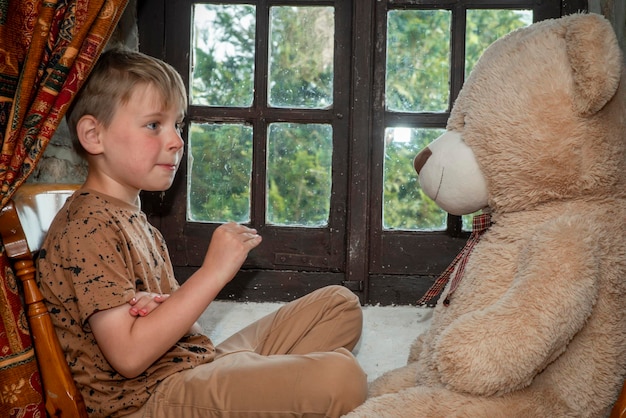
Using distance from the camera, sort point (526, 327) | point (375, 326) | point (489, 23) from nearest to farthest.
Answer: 1. point (526, 327)
2. point (375, 326)
3. point (489, 23)

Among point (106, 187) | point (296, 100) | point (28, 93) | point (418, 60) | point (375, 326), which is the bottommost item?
point (375, 326)

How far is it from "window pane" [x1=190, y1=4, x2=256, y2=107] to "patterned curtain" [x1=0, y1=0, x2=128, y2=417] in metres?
0.98

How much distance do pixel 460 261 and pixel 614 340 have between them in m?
0.31

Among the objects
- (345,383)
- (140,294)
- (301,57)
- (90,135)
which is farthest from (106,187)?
(301,57)

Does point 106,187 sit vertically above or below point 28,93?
below

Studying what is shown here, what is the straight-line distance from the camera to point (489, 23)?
6.29 feet

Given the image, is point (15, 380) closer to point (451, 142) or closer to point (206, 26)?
point (451, 142)

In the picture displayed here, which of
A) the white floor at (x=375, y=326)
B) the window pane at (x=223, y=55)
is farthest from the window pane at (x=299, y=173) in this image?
the white floor at (x=375, y=326)

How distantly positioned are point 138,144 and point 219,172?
0.89 metres

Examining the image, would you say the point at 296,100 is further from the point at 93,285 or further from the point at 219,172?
the point at 93,285

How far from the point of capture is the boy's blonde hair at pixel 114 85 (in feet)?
3.66

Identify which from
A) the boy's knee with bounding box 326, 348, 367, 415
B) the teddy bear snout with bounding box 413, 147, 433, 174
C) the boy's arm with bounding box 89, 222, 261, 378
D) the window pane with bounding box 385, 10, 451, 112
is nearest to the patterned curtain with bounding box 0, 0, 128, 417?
the boy's arm with bounding box 89, 222, 261, 378

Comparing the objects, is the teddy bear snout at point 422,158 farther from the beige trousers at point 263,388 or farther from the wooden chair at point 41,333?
the wooden chair at point 41,333

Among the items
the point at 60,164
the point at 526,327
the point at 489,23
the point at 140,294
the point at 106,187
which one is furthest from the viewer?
the point at 489,23
